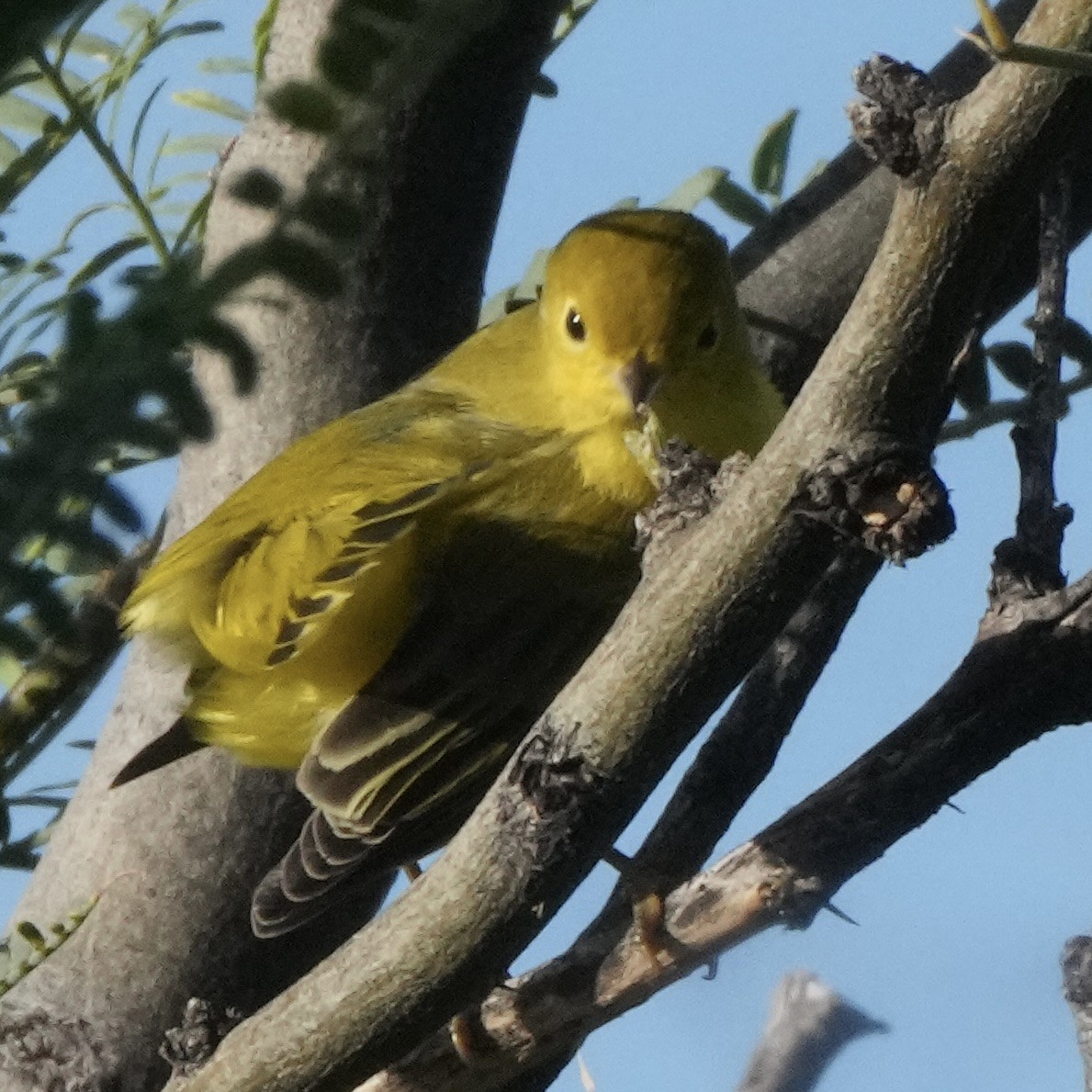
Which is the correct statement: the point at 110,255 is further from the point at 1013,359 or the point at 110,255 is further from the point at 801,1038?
the point at 801,1038

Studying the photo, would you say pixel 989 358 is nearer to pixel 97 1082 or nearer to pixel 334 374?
pixel 334 374

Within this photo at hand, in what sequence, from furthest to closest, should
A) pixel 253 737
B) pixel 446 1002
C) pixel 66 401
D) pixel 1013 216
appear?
pixel 253 737
pixel 446 1002
pixel 1013 216
pixel 66 401

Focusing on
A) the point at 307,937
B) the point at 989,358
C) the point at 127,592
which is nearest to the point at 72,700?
the point at 127,592

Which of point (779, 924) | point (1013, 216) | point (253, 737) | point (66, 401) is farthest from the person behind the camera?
Result: point (253, 737)

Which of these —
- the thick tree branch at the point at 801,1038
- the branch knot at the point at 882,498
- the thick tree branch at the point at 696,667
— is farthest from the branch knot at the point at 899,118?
the thick tree branch at the point at 801,1038

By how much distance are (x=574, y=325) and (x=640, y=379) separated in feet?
0.53

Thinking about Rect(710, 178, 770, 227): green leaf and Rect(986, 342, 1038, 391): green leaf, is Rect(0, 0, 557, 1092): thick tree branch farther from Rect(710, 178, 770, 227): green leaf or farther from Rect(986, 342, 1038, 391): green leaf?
Rect(986, 342, 1038, 391): green leaf

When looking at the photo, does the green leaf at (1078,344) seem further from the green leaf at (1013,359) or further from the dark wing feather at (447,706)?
the dark wing feather at (447,706)

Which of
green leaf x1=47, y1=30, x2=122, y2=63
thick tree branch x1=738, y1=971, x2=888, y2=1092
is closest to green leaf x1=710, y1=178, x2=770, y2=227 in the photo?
green leaf x1=47, y1=30, x2=122, y2=63

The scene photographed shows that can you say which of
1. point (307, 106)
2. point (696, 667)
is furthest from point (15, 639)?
point (696, 667)

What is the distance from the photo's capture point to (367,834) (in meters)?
1.93

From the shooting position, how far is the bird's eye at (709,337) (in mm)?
2311

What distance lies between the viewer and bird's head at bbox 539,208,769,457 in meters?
2.27

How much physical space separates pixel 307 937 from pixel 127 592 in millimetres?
549
